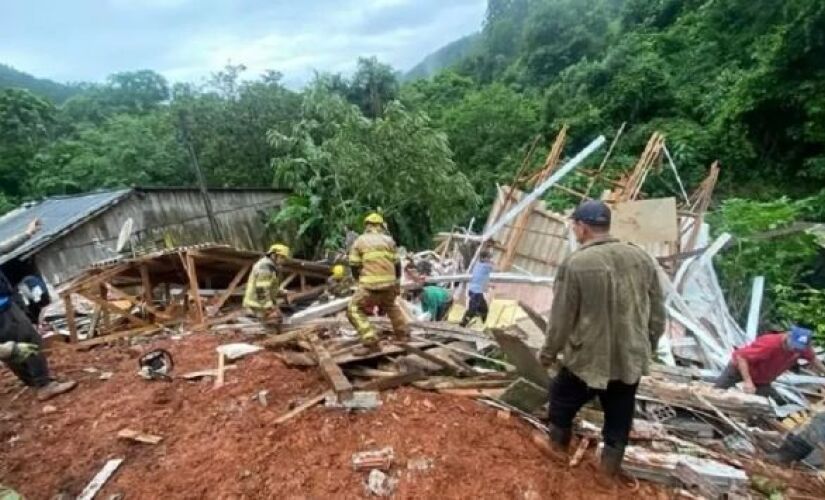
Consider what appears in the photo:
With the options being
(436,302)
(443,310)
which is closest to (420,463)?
(436,302)

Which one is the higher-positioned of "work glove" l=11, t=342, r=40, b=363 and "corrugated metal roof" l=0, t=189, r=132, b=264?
"work glove" l=11, t=342, r=40, b=363

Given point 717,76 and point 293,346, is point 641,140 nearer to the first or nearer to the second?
point 717,76

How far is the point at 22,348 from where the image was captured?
187 inches

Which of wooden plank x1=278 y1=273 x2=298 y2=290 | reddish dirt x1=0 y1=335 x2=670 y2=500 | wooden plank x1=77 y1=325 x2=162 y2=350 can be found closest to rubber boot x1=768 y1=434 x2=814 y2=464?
reddish dirt x1=0 y1=335 x2=670 y2=500

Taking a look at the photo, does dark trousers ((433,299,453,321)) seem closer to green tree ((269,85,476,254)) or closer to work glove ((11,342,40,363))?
work glove ((11,342,40,363))

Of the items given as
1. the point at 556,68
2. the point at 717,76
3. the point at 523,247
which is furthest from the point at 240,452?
the point at 556,68

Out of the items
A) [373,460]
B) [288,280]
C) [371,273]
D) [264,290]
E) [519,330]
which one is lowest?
[288,280]

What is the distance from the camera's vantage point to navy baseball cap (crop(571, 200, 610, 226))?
301 centimetres

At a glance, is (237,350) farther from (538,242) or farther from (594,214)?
(538,242)

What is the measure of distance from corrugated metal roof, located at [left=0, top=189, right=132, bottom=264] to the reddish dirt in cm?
973

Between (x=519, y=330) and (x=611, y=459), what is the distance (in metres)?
2.33

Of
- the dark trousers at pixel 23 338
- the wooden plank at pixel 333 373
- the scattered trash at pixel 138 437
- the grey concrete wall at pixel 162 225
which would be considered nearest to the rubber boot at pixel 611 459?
the wooden plank at pixel 333 373

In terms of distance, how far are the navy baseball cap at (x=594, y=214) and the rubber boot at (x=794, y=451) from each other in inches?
96.4

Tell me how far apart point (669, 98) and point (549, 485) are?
18179 millimetres
